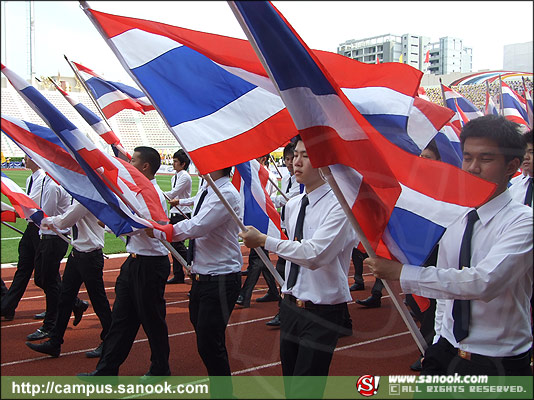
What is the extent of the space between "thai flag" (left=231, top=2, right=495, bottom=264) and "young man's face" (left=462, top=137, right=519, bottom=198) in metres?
0.05

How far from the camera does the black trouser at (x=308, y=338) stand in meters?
2.99

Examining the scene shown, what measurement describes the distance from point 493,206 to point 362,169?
57cm

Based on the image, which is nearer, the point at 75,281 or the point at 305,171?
the point at 305,171

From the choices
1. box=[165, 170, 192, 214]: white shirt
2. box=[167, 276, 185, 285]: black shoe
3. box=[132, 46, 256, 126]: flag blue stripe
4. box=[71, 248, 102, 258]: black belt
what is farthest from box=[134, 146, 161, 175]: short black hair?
box=[165, 170, 192, 214]: white shirt

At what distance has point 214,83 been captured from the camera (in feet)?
11.9

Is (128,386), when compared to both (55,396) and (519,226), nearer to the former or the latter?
(55,396)

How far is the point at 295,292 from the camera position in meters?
3.23

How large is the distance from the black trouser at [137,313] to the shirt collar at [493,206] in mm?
2751

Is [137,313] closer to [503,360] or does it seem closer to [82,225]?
[82,225]

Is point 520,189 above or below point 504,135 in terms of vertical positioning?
below

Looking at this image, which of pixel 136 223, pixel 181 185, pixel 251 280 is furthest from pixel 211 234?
pixel 181 185

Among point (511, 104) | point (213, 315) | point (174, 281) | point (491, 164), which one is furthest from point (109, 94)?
point (491, 164)

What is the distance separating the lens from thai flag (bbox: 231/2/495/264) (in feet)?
8.25

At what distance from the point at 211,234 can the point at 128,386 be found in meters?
1.30
